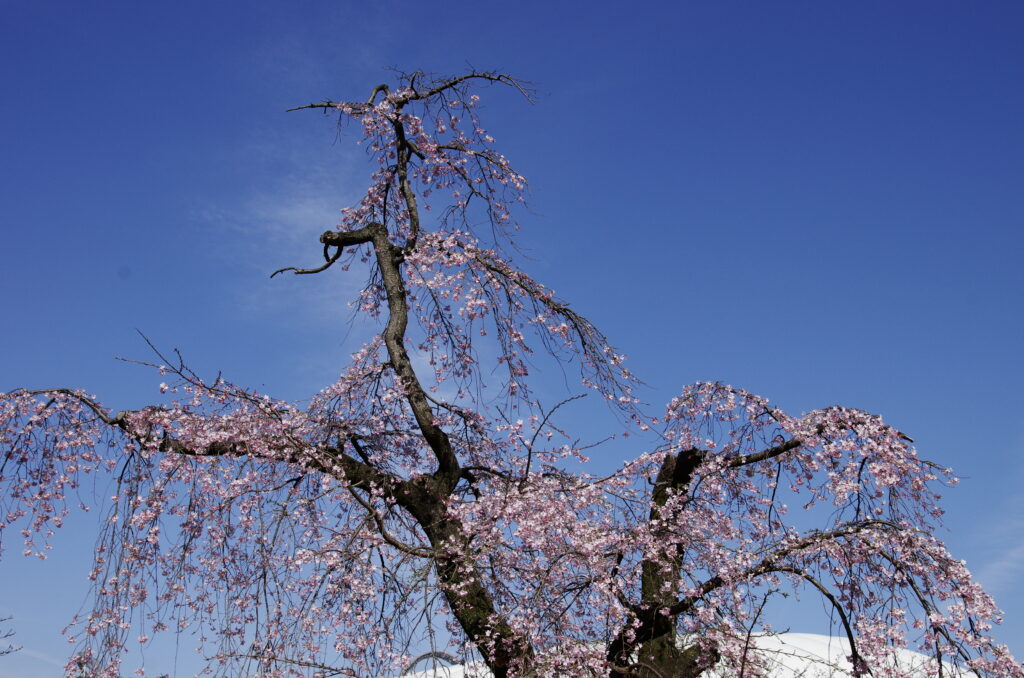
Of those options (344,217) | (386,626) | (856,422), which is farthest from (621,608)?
(344,217)

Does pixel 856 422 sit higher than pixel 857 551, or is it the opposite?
pixel 856 422

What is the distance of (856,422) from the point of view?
855 cm

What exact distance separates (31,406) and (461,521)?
4.85 m

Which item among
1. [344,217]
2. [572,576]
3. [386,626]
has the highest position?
[344,217]

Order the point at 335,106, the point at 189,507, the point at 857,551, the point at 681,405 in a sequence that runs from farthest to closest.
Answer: the point at 335,106 → the point at 681,405 → the point at 189,507 → the point at 857,551

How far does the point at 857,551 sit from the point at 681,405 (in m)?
2.49

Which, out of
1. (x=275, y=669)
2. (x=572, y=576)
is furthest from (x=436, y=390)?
(x=275, y=669)

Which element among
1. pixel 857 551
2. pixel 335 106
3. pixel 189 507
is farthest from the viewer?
pixel 335 106

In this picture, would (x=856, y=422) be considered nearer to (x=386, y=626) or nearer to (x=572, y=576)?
(x=572, y=576)

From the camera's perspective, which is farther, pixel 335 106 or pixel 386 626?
pixel 335 106

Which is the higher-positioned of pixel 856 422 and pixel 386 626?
pixel 856 422

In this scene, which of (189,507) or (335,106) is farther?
(335,106)

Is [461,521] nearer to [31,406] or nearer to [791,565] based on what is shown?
[791,565]

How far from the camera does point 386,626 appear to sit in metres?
7.66
